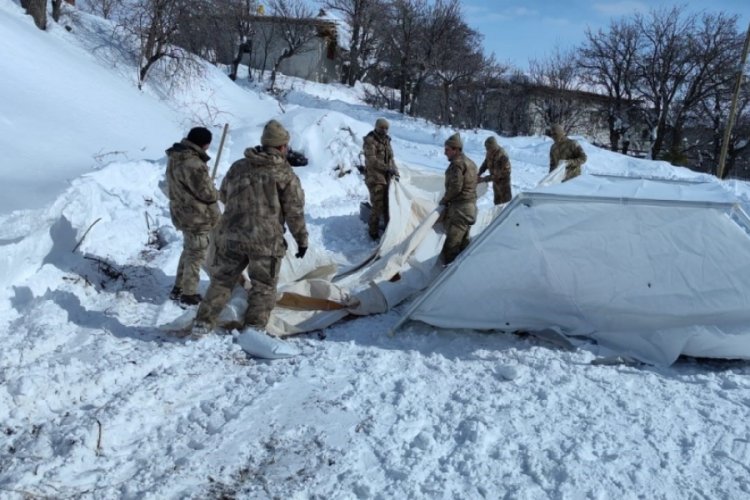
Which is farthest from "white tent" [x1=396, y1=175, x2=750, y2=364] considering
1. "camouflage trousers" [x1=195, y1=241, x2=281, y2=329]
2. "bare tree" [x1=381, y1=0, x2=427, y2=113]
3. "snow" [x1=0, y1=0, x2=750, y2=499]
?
"bare tree" [x1=381, y1=0, x2=427, y2=113]

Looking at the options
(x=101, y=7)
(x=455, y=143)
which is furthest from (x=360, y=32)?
(x=455, y=143)

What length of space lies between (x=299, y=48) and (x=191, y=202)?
2914 cm

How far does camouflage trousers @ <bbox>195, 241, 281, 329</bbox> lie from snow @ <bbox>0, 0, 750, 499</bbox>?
25 cm

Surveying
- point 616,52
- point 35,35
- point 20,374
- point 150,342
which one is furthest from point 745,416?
point 616,52

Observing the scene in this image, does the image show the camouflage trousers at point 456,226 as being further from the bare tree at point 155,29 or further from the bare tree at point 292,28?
the bare tree at point 292,28

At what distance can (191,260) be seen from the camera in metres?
4.77

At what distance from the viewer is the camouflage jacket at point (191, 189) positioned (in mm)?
4504

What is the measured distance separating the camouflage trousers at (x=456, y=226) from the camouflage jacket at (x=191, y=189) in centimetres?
212

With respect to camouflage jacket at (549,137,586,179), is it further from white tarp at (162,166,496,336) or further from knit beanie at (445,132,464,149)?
knit beanie at (445,132,464,149)

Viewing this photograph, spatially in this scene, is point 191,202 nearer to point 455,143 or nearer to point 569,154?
point 455,143

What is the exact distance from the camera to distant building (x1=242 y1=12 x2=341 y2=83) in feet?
103

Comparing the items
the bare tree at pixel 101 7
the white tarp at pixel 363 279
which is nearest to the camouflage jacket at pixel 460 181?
the white tarp at pixel 363 279

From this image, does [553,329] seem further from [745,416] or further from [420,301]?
[745,416]

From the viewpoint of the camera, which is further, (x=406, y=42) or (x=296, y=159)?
(x=406, y=42)
